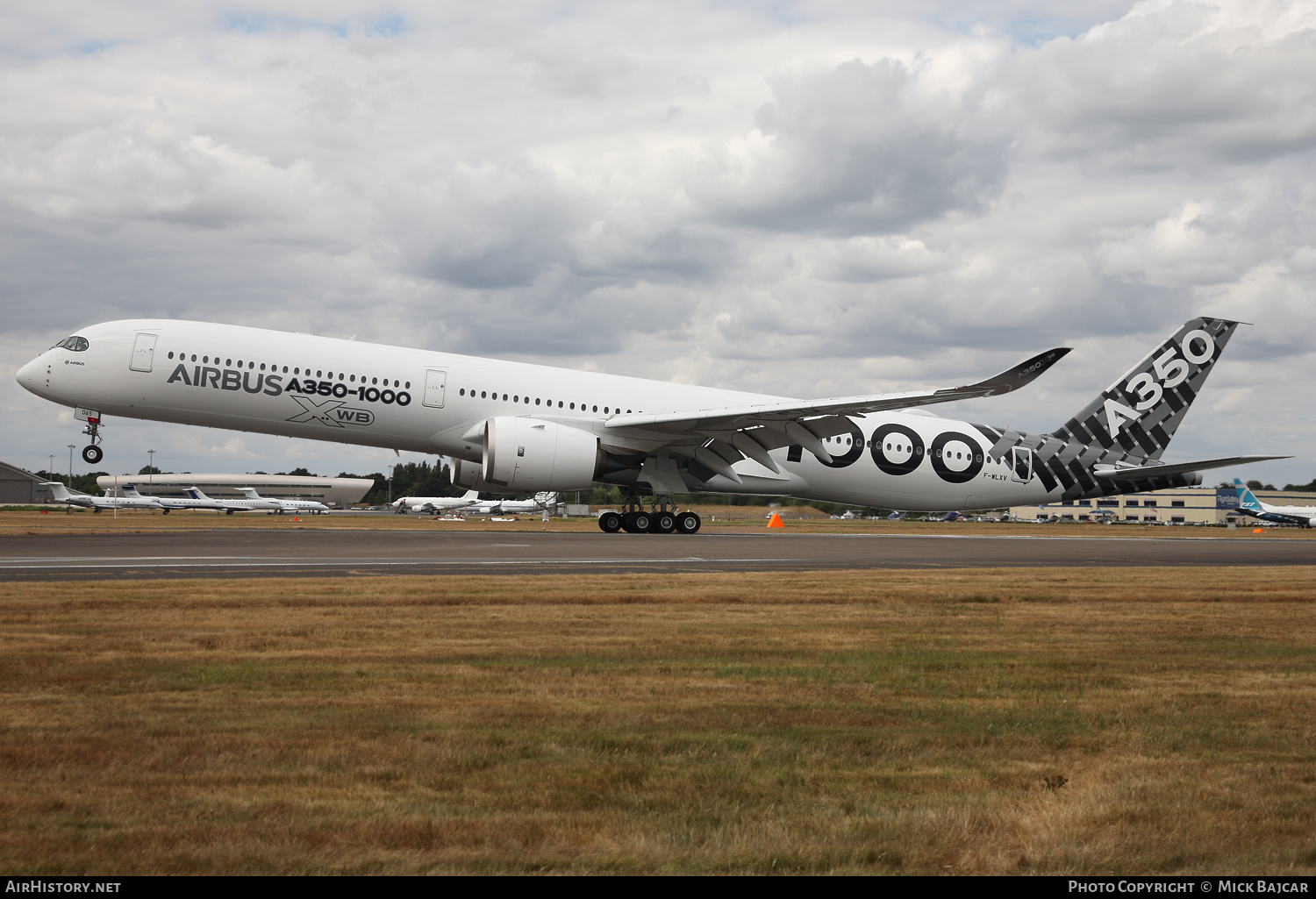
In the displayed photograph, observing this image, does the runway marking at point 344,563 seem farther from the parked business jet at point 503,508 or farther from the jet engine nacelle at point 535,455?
the parked business jet at point 503,508

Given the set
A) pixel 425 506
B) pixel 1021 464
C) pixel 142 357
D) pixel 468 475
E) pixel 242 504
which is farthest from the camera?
pixel 425 506

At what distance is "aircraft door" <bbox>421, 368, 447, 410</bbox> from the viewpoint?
27531 millimetres

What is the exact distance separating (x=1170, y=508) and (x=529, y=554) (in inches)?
4480

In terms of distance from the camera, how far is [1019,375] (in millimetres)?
26172

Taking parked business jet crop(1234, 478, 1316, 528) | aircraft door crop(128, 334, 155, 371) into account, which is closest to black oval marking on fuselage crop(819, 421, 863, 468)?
aircraft door crop(128, 334, 155, 371)

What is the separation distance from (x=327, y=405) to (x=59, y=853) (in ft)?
79.8

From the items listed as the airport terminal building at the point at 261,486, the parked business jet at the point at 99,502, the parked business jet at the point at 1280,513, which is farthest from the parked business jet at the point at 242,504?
the parked business jet at the point at 1280,513

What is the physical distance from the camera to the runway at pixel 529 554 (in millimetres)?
15578

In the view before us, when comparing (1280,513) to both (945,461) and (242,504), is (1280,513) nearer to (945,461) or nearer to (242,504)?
(945,461)

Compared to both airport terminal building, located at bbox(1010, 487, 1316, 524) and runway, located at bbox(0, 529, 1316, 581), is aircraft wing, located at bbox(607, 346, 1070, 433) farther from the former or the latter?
airport terminal building, located at bbox(1010, 487, 1316, 524)

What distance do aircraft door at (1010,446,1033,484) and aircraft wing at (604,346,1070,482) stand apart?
7.15m

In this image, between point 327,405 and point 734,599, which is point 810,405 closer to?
point 327,405

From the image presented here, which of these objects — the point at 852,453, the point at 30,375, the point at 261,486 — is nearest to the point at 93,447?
the point at 30,375
